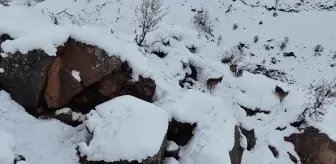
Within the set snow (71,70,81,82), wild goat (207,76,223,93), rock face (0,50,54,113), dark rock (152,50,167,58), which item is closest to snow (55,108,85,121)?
rock face (0,50,54,113)

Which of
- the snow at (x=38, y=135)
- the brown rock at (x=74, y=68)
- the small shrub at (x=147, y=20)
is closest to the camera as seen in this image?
the snow at (x=38, y=135)

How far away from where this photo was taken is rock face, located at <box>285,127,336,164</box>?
37.8 feet

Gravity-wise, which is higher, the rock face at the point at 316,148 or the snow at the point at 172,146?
the snow at the point at 172,146

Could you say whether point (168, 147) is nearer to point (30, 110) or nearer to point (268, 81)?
point (30, 110)

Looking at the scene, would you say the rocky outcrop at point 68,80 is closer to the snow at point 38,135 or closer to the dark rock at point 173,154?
the snow at point 38,135

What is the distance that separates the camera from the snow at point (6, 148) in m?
6.57

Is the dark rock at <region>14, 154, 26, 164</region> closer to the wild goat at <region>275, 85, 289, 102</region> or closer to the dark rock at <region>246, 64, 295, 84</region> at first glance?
the wild goat at <region>275, 85, 289, 102</region>

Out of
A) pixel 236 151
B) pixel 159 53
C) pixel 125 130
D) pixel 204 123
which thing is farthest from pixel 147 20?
pixel 125 130

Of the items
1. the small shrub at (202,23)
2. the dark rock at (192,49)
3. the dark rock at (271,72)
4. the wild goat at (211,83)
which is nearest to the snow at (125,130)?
the wild goat at (211,83)

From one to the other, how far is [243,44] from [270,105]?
31.7 ft

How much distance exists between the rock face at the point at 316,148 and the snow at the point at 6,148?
8.61m

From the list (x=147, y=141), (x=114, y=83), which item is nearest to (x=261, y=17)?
(x=114, y=83)

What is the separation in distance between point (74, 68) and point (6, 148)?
2.66m

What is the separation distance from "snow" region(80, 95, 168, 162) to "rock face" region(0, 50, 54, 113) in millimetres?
1468
